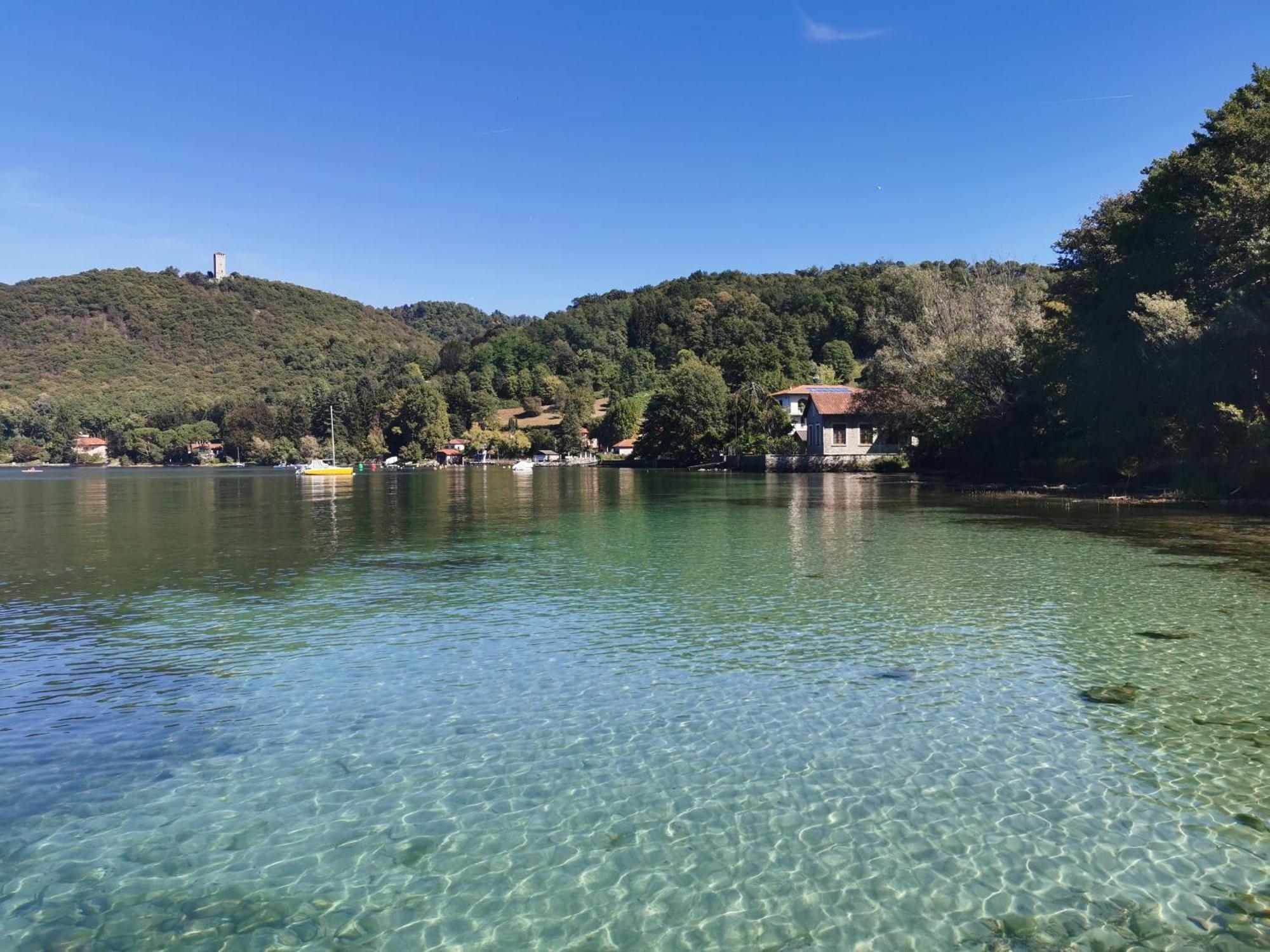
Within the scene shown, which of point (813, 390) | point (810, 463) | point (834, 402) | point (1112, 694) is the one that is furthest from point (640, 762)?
point (813, 390)

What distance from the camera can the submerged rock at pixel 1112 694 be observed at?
10.8m

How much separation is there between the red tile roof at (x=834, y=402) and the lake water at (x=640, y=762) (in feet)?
224

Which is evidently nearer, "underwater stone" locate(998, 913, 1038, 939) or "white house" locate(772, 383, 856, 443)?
"underwater stone" locate(998, 913, 1038, 939)

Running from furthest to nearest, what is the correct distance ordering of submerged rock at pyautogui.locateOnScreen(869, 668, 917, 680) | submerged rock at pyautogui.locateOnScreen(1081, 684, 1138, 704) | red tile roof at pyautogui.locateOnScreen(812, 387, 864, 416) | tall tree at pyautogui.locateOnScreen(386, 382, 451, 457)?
tall tree at pyautogui.locateOnScreen(386, 382, 451, 457) < red tile roof at pyautogui.locateOnScreen(812, 387, 864, 416) < submerged rock at pyautogui.locateOnScreen(869, 668, 917, 680) < submerged rock at pyautogui.locateOnScreen(1081, 684, 1138, 704)

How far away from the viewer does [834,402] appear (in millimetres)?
92562

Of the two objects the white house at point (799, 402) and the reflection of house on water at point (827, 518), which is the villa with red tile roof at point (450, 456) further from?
the reflection of house on water at point (827, 518)

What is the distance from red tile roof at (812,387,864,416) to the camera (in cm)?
8856

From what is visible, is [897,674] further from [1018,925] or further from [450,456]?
[450,456]

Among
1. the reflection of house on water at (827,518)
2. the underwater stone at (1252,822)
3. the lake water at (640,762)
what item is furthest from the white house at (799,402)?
the underwater stone at (1252,822)

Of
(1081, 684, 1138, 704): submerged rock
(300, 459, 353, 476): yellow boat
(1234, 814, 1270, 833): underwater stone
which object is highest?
(300, 459, 353, 476): yellow boat

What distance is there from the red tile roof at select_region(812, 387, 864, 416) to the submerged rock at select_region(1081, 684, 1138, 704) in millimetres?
75082

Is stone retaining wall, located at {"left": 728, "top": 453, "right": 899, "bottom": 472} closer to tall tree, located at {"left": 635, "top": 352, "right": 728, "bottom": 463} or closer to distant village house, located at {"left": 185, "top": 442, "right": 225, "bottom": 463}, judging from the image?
tall tree, located at {"left": 635, "top": 352, "right": 728, "bottom": 463}

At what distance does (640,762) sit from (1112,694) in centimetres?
668

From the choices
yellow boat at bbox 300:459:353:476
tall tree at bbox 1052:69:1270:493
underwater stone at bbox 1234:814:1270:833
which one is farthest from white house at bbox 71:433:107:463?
underwater stone at bbox 1234:814:1270:833
